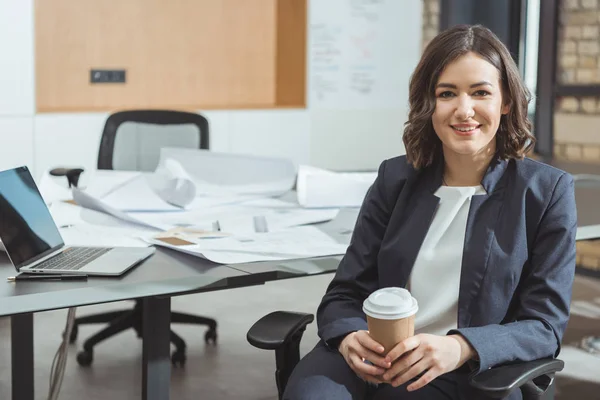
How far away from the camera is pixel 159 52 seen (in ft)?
18.9

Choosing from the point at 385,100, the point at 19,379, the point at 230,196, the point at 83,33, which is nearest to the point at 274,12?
the point at 385,100

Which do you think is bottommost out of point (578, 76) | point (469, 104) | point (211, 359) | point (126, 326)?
point (211, 359)

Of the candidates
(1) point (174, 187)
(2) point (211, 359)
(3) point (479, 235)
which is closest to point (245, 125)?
(2) point (211, 359)

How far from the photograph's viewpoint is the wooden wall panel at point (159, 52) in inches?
210

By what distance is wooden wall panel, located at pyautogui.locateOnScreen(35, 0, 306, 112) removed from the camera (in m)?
5.33

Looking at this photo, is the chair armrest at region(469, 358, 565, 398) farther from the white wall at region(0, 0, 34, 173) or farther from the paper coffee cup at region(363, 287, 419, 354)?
the white wall at region(0, 0, 34, 173)

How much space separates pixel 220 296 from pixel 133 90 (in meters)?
1.73

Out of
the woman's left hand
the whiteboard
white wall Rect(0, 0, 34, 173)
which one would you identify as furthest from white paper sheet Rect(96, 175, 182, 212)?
the whiteboard

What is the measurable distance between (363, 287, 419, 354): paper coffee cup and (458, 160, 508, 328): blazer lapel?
237 mm

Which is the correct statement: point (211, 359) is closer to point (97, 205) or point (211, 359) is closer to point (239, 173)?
point (239, 173)

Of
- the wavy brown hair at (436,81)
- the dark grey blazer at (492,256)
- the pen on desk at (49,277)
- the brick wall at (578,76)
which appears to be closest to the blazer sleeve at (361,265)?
the dark grey blazer at (492,256)

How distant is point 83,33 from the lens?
540cm

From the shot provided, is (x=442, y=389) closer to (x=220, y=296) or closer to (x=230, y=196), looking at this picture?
(x=230, y=196)

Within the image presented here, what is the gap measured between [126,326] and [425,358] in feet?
7.52
